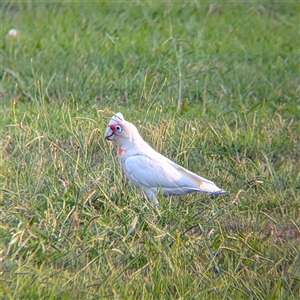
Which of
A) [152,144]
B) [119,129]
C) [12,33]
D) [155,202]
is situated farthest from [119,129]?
[12,33]

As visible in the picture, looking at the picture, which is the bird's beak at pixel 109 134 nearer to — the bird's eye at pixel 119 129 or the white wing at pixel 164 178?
the bird's eye at pixel 119 129

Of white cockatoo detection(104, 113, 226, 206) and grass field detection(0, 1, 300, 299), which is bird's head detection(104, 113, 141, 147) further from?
grass field detection(0, 1, 300, 299)

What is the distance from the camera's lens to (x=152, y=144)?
526 centimetres

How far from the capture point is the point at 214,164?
5.12m

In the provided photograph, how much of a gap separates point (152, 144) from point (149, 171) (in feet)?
2.43

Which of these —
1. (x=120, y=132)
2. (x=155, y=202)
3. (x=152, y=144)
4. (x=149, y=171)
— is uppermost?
(x=120, y=132)

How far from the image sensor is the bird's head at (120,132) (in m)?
4.64

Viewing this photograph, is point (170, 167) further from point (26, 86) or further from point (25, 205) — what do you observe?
point (26, 86)

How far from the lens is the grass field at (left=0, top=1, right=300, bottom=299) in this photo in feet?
12.9

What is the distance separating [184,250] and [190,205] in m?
0.61

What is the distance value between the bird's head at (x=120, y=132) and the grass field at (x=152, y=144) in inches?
9.4

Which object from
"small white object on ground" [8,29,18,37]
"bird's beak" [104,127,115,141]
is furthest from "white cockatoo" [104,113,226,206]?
"small white object on ground" [8,29,18,37]

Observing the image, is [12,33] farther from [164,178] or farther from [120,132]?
[164,178]

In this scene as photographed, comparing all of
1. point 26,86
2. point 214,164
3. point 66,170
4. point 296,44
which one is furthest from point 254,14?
point 66,170
